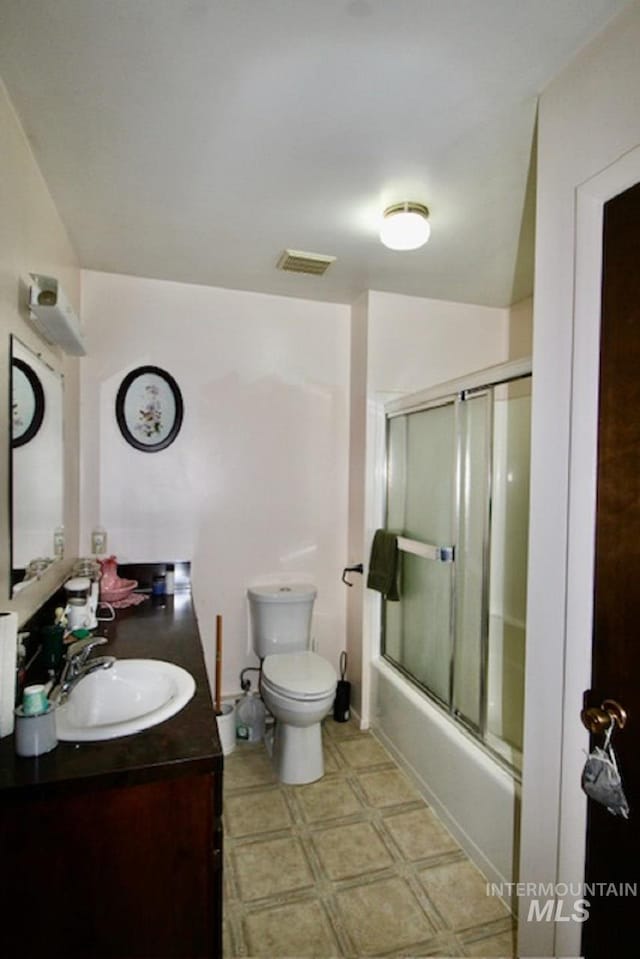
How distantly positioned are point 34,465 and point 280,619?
1.53 meters

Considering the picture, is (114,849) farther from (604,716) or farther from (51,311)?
(51,311)

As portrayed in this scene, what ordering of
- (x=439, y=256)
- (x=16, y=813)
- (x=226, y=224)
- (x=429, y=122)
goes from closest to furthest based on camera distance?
1. (x=16, y=813)
2. (x=429, y=122)
3. (x=226, y=224)
4. (x=439, y=256)

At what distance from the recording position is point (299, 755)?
7.69 ft

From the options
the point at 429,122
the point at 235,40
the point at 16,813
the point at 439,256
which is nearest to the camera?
the point at 16,813

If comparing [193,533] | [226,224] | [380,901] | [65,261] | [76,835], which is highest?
[226,224]

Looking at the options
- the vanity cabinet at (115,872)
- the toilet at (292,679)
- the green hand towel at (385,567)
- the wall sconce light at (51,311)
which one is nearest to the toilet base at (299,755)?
Answer: the toilet at (292,679)

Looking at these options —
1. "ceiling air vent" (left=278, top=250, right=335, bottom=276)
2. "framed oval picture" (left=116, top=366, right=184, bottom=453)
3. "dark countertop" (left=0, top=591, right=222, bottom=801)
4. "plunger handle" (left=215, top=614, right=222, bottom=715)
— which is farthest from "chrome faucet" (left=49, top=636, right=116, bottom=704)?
"ceiling air vent" (left=278, top=250, right=335, bottom=276)

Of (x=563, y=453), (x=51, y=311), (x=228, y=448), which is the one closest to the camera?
(x=563, y=453)

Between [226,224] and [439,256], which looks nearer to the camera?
[226,224]

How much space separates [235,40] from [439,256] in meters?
1.39

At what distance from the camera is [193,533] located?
9.17 feet

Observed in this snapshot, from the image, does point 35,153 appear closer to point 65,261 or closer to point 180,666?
point 65,261

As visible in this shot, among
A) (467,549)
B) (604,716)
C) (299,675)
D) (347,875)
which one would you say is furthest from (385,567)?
(604,716)

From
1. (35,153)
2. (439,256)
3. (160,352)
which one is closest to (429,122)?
(439,256)
